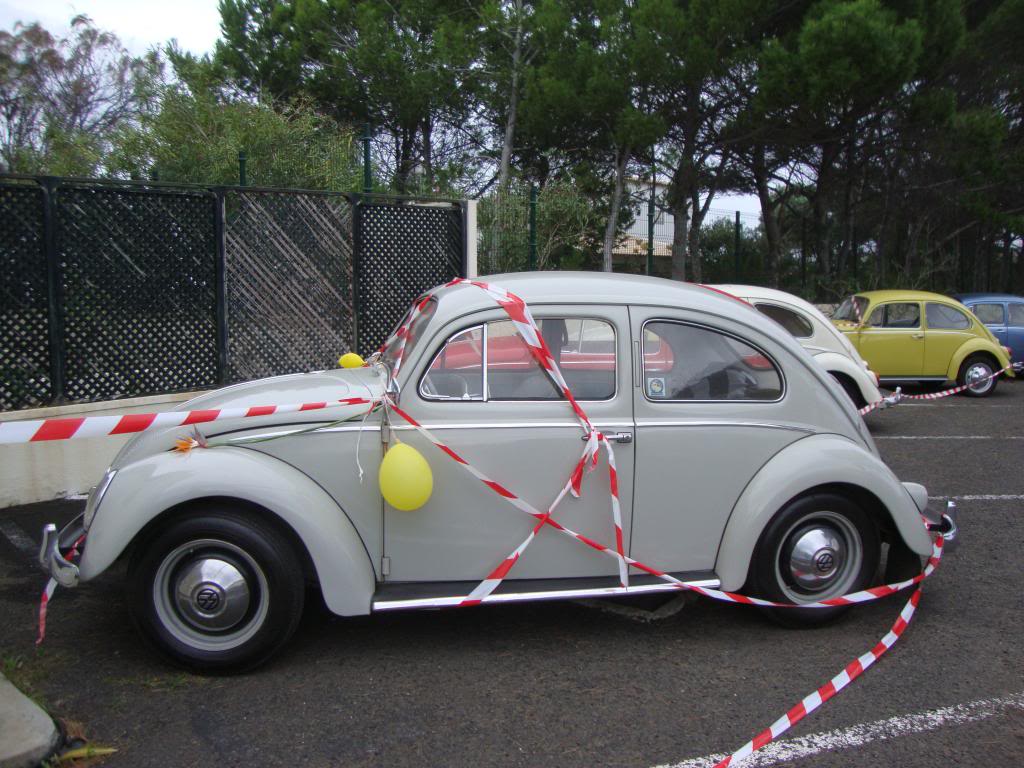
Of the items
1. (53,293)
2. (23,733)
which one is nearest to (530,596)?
(23,733)

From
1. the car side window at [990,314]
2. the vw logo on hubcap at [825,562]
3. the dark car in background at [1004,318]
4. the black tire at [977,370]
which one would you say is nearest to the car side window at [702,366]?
the vw logo on hubcap at [825,562]

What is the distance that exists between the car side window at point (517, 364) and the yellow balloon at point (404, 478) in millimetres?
371

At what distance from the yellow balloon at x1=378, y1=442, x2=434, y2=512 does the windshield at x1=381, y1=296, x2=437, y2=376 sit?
0.56 m

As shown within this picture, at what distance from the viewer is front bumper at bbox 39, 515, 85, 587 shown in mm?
3762

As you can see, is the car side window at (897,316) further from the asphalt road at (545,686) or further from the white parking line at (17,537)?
the white parking line at (17,537)

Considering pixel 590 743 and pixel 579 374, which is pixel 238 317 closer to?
pixel 579 374

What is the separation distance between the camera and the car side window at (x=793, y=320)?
9711 millimetres

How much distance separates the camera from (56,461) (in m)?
6.80

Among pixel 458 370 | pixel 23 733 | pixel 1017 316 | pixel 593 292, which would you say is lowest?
pixel 23 733

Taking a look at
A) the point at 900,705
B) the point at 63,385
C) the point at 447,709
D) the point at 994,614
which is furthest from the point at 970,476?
the point at 63,385

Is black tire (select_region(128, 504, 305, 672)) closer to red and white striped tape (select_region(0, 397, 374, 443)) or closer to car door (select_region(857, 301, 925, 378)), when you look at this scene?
red and white striped tape (select_region(0, 397, 374, 443))

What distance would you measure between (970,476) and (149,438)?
269 inches

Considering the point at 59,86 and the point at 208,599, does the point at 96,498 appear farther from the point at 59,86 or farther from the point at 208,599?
the point at 59,86

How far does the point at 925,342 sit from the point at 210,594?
11.6 m
